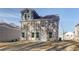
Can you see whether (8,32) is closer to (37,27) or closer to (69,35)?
(37,27)

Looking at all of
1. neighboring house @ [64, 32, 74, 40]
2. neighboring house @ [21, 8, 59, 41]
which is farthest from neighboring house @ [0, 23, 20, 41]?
neighboring house @ [64, 32, 74, 40]

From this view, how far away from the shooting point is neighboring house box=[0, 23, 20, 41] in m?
2.33

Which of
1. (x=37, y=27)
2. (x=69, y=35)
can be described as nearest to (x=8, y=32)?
(x=37, y=27)

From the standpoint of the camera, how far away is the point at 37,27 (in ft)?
7.77

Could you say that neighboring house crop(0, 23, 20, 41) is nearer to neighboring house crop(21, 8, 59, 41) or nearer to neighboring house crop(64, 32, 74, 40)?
neighboring house crop(21, 8, 59, 41)

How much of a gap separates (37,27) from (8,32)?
34 cm

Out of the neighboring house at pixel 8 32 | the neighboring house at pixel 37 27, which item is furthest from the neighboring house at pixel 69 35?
the neighboring house at pixel 8 32

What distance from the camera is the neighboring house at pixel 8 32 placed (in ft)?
7.64

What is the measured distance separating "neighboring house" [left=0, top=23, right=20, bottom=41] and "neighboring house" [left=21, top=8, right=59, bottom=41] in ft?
0.24

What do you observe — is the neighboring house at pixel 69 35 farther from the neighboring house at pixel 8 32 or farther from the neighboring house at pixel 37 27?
the neighboring house at pixel 8 32

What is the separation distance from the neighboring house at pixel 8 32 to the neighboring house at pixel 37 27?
0.07m

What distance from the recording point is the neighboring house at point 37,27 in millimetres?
2340

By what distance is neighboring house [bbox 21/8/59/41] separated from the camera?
2340 millimetres
